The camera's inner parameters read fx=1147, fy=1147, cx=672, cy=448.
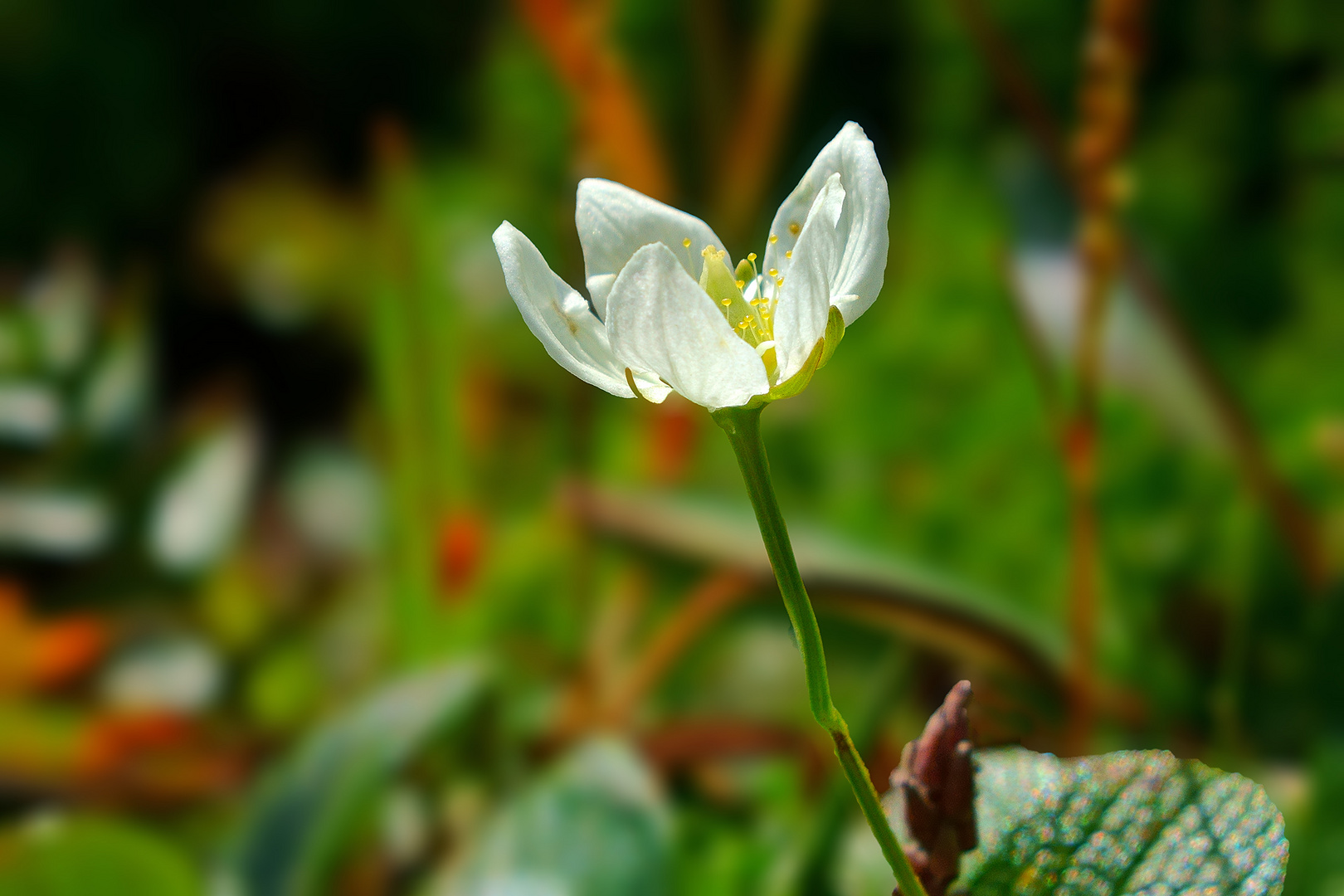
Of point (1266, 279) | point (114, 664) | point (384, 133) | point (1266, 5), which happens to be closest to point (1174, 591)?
point (1266, 279)

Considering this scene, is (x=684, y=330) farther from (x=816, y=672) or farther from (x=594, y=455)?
(x=594, y=455)

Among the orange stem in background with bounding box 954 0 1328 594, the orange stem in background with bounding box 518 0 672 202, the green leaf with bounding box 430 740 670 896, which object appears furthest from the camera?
the orange stem in background with bounding box 518 0 672 202

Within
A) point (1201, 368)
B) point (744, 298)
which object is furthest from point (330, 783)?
point (1201, 368)

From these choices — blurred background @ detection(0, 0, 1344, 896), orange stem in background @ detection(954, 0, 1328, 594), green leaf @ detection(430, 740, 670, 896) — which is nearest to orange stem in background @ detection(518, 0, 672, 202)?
blurred background @ detection(0, 0, 1344, 896)

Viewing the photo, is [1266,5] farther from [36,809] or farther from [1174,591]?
[36,809]

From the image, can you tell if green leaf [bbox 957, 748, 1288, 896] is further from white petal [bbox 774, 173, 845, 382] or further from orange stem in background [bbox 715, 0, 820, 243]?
orange stem in background [bbox 715, 0, 820, 243]

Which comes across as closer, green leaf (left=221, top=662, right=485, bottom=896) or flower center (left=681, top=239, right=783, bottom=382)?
flower center (left=681, top=239, right=783, bottom=382)
